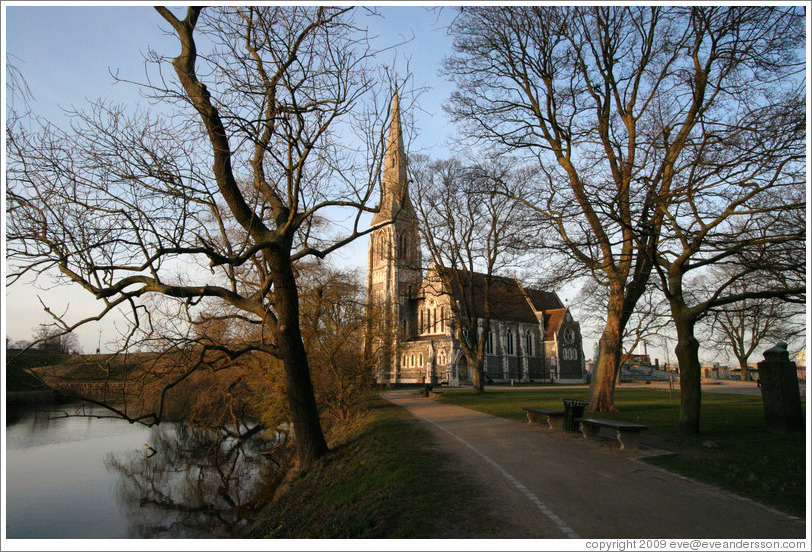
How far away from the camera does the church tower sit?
11828mm

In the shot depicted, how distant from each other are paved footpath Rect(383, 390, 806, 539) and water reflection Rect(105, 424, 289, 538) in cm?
577

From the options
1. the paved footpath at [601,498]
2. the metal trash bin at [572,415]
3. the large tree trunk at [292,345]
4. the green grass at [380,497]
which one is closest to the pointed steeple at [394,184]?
the large tree trunk at [292,345]

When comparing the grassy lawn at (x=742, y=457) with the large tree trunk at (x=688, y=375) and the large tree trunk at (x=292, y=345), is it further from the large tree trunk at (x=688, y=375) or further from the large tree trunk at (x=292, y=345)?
the large tree trunk at (x=292, y=345)

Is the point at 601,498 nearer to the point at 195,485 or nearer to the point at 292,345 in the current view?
the point at 292,345

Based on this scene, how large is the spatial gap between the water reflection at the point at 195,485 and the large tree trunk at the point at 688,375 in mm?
10275

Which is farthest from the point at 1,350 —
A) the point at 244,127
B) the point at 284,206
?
the point at 284,206

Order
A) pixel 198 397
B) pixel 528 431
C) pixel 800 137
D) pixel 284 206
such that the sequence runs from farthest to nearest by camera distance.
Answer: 1. pixel 198 397
2. pixel 528 431
3. pixel 284 206
4. pixel 800 137

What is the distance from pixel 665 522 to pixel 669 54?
13863 mm

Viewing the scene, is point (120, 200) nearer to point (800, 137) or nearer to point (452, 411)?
point (800, 137)

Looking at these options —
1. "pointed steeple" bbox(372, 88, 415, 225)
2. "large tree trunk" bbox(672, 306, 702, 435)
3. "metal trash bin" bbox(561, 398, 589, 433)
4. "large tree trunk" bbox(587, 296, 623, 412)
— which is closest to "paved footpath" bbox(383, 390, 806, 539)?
"metal trash bin" bbox(561, 398, 589, 433)

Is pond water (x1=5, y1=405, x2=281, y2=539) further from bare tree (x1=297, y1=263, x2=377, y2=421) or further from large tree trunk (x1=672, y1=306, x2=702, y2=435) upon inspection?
large tree trunk (x1=672, y1=306, x2=702, y2=435)

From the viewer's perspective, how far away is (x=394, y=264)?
40.8 metres

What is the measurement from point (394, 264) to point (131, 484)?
89.7 ft

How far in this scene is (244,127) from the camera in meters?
7.89
